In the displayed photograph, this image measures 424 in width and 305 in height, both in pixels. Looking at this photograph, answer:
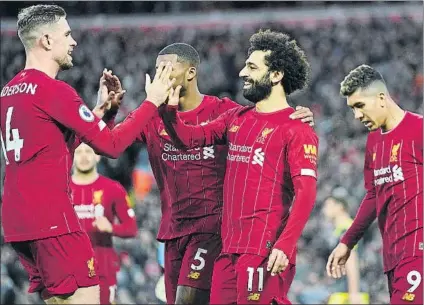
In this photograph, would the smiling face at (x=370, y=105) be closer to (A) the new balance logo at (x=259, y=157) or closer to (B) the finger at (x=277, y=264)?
(A) the new balance logo at (x=259, y=157)

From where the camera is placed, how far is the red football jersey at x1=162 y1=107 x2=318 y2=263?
241 inches

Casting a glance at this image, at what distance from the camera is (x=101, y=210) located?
915cm

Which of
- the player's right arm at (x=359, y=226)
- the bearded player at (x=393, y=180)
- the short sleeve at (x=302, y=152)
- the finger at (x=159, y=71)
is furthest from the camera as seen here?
the player's right arm at (x=359, y=226)

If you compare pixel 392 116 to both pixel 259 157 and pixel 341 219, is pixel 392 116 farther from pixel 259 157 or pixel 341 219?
pixel 341 219

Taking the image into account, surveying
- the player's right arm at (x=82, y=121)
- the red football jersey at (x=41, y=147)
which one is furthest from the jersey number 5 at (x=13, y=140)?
the player's right arm at (x=82, y=121)

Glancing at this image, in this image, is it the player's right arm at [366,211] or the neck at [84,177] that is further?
the neck at [84,177]

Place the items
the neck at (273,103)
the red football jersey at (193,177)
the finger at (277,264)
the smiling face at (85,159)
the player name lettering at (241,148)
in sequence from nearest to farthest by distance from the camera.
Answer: the finger at (277,264), the player name lettering at (241,148), the neck at (273,103), the red football jersey at (193,177), the smiling face at (85,159)

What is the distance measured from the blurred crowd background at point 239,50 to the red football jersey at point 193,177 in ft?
29.1

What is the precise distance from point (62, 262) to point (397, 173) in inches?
90.2

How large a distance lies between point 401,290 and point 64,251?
2227 mm

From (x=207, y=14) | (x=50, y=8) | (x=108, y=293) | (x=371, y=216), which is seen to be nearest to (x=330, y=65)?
(x=207, y=14)

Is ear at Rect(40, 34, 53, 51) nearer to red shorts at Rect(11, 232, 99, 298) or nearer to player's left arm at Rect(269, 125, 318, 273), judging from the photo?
red shorts at Rect(11, 232, 99, 298)

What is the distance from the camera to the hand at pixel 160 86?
6.02 m

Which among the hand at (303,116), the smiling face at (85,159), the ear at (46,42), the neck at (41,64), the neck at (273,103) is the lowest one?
the hand at (303,116)
